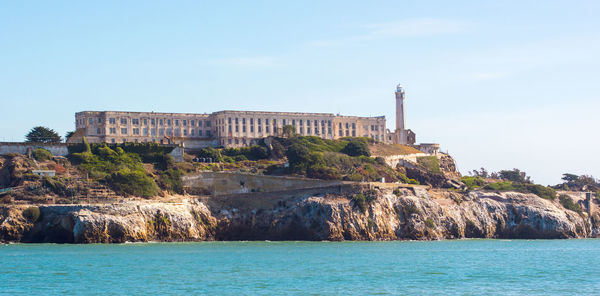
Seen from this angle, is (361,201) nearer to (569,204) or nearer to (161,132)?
(569,204)

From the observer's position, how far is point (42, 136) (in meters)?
115

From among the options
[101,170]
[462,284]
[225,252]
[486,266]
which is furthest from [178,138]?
[462,284]

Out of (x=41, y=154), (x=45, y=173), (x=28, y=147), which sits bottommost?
(x=45, y=173)

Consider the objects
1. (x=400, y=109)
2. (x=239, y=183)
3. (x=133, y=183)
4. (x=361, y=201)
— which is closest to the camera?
(x=361, y=201)

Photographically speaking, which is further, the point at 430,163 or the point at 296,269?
the point at 430,163

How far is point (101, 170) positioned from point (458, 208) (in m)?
41.5

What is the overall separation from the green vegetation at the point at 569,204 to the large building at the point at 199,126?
38.2m

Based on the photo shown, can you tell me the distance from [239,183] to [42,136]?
108 ft

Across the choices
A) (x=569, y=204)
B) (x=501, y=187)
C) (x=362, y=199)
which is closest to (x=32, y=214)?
(x=362, y=199)

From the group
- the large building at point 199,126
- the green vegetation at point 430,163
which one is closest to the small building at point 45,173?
the large building at point 199,126

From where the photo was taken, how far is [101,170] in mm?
98188

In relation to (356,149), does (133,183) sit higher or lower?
lower

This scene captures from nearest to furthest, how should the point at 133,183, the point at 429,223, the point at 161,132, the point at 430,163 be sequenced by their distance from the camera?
the point at 133,183, the point at 429,223, the point at 161,132, the point at 430,163

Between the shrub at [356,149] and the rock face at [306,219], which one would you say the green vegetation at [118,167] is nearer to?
the rock face at [306,219]
